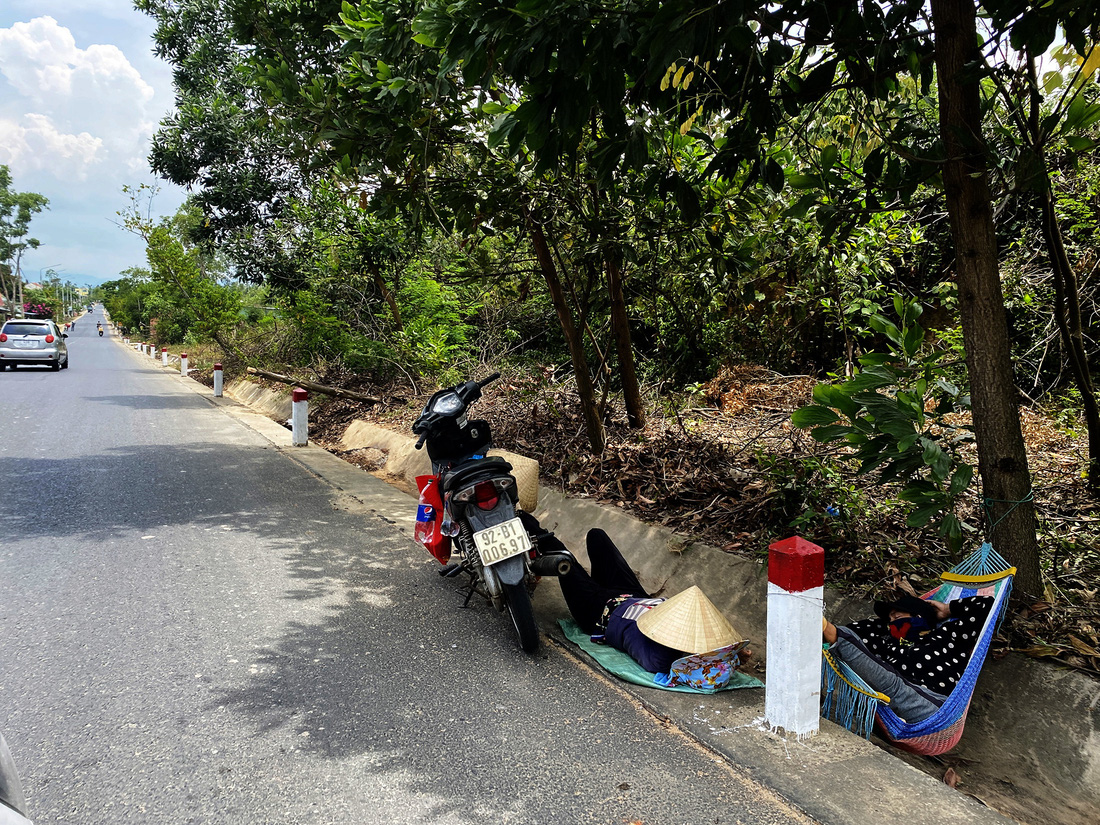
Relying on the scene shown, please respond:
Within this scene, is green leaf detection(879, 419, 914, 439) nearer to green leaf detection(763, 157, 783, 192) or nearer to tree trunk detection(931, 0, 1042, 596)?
tree trunk detection(931, 0, 1042, 596)

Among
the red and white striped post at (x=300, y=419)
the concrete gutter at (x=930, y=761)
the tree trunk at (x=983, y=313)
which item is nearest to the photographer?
the concrete gutter at (x=930, y=761)

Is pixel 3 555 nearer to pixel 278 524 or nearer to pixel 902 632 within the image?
pixel 278 524

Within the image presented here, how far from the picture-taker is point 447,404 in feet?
14.7

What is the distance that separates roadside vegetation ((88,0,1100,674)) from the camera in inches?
124

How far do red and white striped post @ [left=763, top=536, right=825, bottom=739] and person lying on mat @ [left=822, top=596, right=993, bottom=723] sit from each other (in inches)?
8.6

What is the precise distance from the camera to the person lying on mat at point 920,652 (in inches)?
120

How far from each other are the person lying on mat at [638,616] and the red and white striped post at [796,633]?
44 centimetres

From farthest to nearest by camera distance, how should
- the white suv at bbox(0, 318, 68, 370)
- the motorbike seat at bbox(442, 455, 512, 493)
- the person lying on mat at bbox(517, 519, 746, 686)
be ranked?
the white suv at bbox(0, 318, 68, 370)
the motorbike seat at bbox(442, 455, 512, 493)
the person lying on mat at bbox(517, 519, 746, 686)

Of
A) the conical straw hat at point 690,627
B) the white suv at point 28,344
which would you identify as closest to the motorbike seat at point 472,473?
the conical straw hat at point 690,627

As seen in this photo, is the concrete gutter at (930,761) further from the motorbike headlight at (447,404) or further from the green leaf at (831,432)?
the motorbike headlight at (447,404)

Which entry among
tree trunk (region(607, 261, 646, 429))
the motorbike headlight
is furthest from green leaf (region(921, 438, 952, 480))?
tree trunk (region(607, 261, 646, 429))

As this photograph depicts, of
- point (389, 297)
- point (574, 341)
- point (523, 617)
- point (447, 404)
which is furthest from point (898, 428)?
point (389, 297)

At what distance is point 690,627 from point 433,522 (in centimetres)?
184

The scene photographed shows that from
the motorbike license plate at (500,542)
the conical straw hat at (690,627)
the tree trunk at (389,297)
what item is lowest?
the conical straw hat at (690,627)
